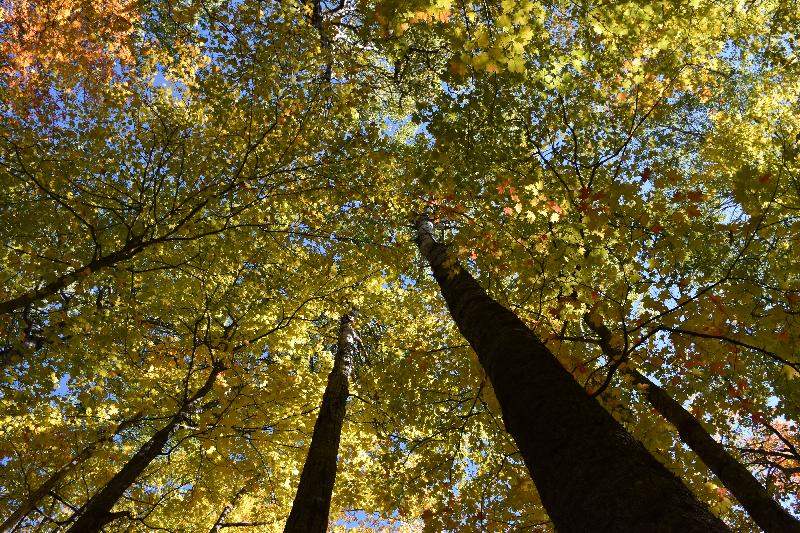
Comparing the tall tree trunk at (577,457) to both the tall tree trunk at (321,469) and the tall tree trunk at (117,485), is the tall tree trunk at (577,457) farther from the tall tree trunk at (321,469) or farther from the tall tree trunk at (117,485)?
the tall tree trunk at (117,485)

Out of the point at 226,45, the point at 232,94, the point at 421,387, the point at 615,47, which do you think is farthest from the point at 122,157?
the point at 615,47

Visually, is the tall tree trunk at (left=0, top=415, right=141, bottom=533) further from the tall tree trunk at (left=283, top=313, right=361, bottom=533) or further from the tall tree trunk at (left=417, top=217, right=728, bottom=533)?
the tall tree trunk at (left=417, top=217, right=728, bottom=533)

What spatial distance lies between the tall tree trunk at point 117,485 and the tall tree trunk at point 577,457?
5123 millimetres

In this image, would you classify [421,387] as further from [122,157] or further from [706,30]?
[706,30]

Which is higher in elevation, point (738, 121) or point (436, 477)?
point (738, 121)

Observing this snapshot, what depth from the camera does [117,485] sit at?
5566mm

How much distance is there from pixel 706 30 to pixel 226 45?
844cm

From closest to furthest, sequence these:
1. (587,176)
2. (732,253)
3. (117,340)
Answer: (117,340) < (587,176) < (732,253)

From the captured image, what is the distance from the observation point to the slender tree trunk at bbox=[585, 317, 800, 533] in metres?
4.00

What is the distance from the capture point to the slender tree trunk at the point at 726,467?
400cm

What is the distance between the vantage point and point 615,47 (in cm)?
646

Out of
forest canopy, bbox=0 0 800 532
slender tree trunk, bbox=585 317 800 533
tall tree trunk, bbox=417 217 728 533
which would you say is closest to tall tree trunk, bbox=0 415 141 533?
forest canopy, bbox=0 0 800 532

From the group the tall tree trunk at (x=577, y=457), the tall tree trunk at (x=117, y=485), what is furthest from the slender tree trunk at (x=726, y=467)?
the tall tree trunk at (x=117, y=485)

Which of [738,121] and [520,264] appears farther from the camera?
[738,121]
